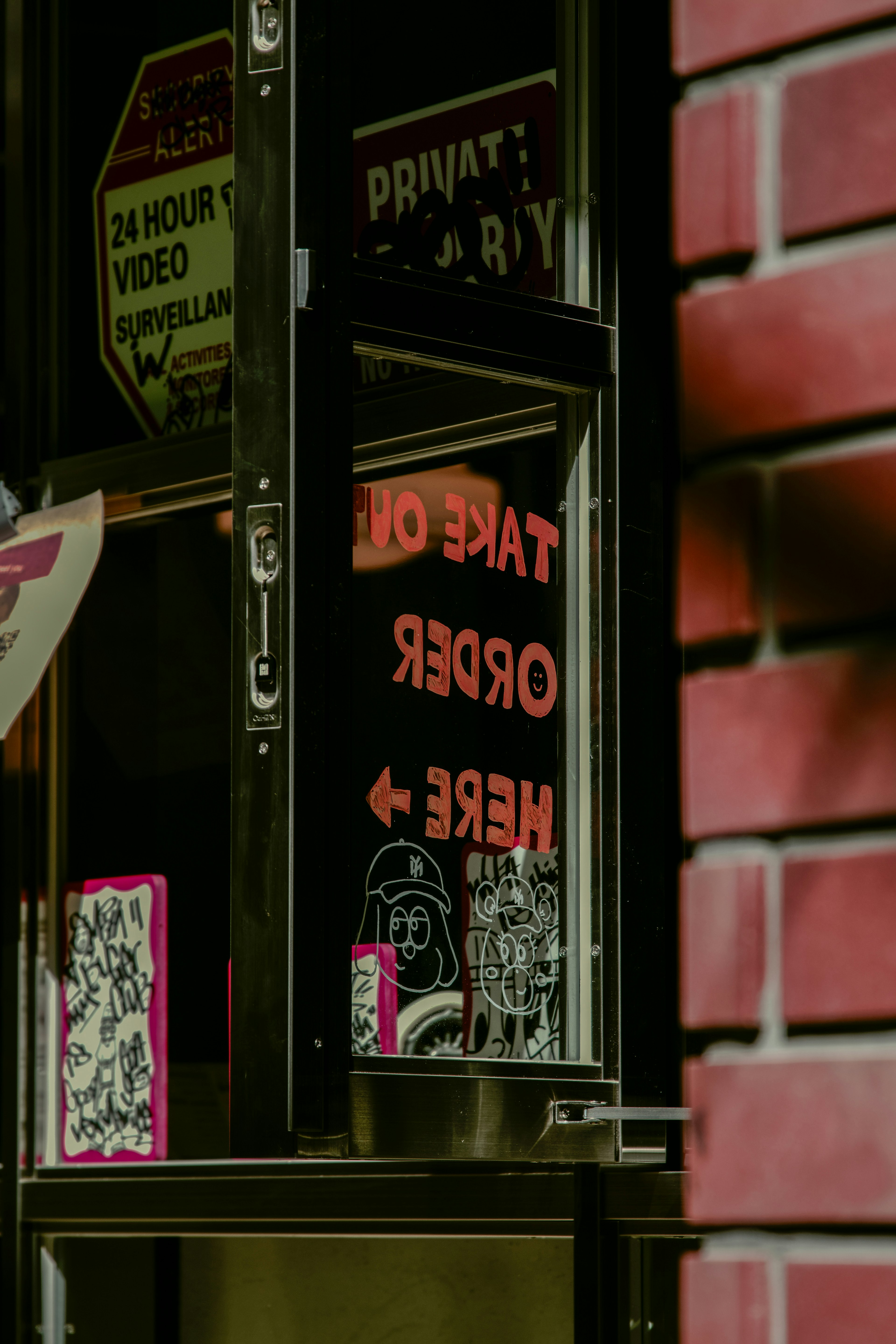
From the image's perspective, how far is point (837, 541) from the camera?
1.00m

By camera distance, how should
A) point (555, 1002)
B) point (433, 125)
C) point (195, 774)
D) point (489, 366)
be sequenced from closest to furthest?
point (489, 366), point (555, 1002), point (433, 125), point (195, 774)

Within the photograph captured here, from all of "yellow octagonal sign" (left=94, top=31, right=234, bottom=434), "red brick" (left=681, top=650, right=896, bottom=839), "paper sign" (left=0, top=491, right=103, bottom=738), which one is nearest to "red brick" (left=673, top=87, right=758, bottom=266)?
"red brick" (left=681, top=650, right=896, bottom=839)

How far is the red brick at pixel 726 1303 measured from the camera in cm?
97

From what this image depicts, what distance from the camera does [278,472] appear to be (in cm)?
188

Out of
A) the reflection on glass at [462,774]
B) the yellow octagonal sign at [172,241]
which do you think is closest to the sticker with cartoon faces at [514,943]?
the reflection on glass at [462,774]

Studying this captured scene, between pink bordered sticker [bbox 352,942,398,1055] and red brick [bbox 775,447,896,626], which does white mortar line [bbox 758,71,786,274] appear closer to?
red brick [bbox 775,447,896,626]

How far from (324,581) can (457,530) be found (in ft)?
2.61

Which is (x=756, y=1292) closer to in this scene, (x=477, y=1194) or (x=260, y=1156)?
(x=260, y=1156)

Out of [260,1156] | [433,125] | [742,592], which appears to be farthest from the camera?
[433,125]

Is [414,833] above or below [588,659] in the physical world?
below

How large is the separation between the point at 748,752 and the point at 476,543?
→ 65.1 inches

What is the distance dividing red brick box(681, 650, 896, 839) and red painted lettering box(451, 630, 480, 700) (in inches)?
59.3

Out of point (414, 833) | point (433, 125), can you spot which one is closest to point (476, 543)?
point (414, 833)

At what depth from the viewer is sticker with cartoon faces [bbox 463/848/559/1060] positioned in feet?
8.54
